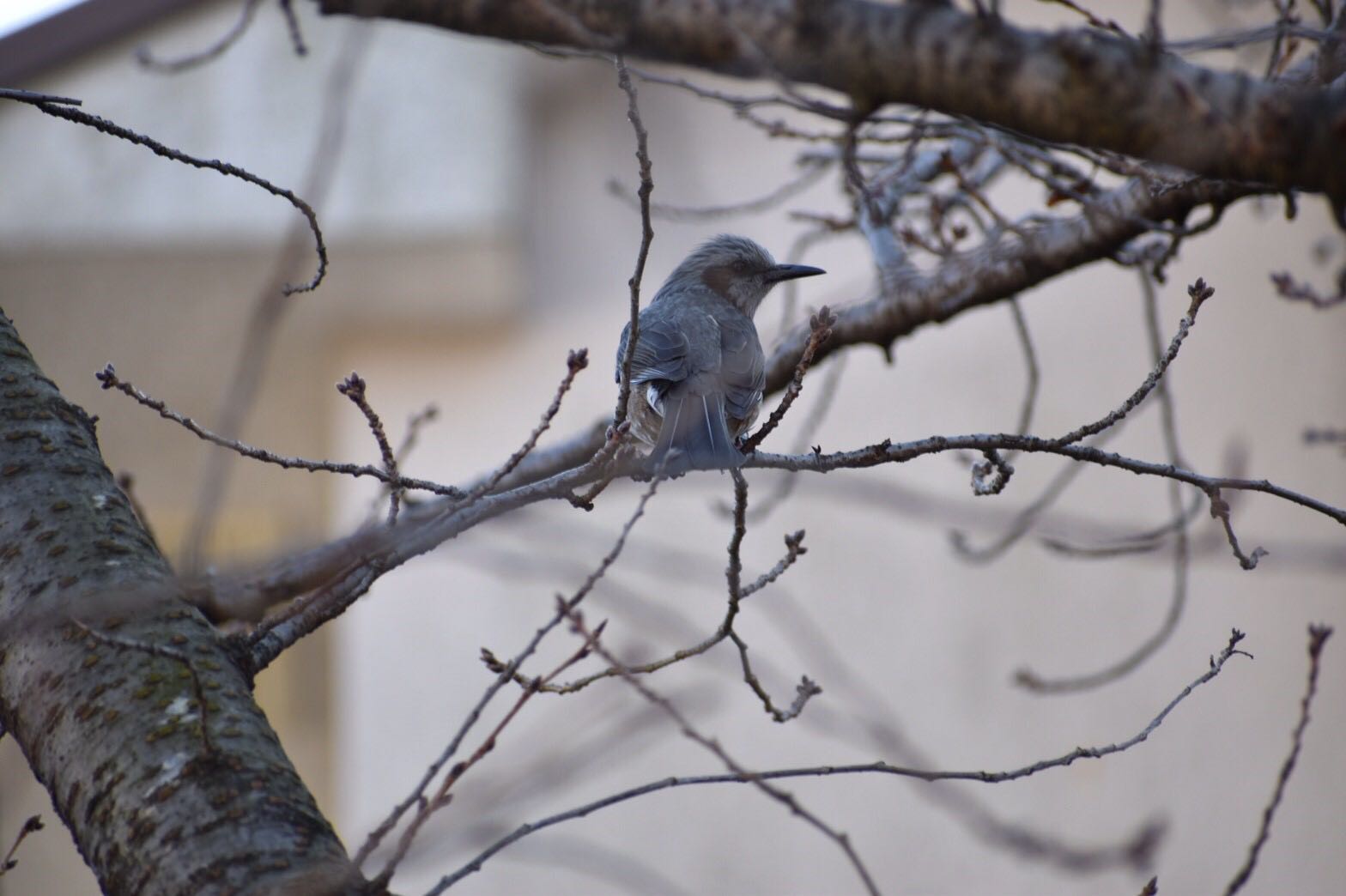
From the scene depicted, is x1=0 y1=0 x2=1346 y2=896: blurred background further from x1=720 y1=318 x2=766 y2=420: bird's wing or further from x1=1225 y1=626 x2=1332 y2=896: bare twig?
x1=1225 y1=626 x2=1332 y2=896: bare twig

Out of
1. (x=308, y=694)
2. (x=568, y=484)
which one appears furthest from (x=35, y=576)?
(x=308, y=694)

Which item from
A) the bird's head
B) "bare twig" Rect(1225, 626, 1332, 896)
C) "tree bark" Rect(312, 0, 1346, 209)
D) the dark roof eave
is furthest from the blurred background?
"tree bark" Rect(312, 0, 1346, 209)

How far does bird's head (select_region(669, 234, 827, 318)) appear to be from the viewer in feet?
17.9

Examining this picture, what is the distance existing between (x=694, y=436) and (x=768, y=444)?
4.86 metres

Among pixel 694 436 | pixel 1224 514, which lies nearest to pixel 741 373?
pixel 694 436

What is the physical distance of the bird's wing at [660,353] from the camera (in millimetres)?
4344

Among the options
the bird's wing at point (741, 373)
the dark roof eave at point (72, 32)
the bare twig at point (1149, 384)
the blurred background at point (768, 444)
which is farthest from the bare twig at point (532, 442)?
the dark roof eave at point (72, 32)

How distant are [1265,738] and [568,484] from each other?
6258 millimetres

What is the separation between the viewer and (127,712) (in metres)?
2.06

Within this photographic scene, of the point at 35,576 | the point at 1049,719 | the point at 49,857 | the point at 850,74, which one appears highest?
the point at 1049,719

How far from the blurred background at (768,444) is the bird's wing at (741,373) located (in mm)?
2480

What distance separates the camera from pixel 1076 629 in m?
7.73

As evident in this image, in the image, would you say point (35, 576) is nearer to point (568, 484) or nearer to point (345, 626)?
point (568, 484)

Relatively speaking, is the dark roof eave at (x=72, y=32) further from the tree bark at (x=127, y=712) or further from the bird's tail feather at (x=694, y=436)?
the tree bark at (x=127, y=712)
